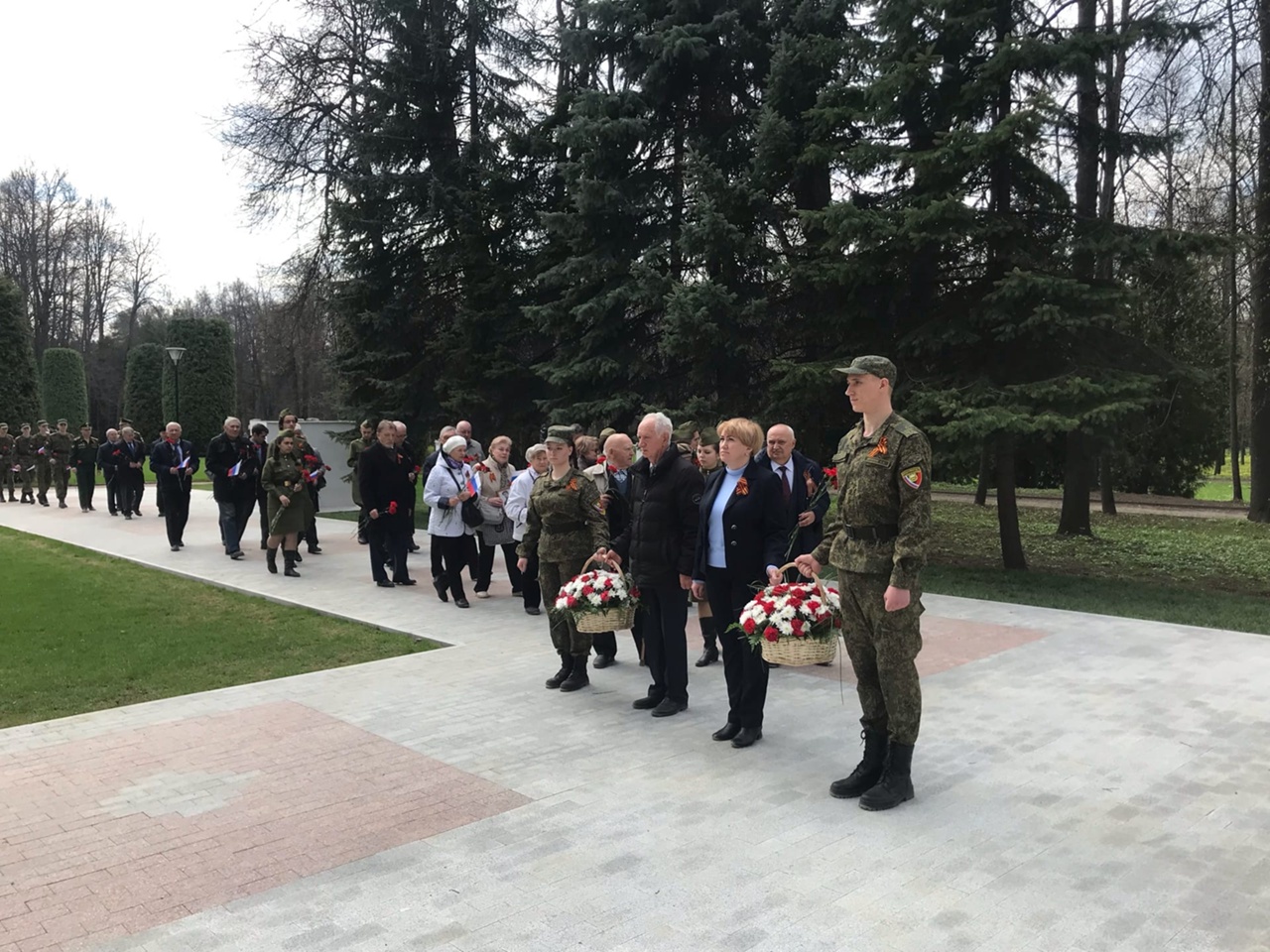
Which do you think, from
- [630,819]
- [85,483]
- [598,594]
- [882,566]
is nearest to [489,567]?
[598,594]

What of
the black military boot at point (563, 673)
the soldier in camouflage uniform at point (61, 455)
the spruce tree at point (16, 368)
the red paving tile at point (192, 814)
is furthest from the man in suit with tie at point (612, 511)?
the spruce tree at point (16, 368)

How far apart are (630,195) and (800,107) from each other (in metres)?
3.09

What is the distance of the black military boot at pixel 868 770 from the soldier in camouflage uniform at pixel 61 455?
23.5 meters

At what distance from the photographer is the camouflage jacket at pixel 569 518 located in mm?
7156

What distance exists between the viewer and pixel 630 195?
1587 cm

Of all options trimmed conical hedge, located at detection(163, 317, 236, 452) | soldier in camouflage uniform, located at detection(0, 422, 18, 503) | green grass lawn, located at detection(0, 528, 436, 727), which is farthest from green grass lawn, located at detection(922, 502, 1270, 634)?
trimmed conical hedge, located at detection(163, 317, 236, 452)

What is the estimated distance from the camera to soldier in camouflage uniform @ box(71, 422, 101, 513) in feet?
73.3

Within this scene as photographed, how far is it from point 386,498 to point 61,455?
16.4 m

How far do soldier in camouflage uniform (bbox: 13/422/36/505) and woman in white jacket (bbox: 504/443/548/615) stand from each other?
19026mm

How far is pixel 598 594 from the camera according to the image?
6.42 meters

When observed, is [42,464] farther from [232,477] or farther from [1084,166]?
[1084,166]

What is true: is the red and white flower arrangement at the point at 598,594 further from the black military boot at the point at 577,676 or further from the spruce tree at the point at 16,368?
the spruce tree at the point at 16,368

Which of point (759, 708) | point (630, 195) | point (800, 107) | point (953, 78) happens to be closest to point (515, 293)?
point (630, 195)

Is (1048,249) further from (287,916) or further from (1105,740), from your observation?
(287,916)
